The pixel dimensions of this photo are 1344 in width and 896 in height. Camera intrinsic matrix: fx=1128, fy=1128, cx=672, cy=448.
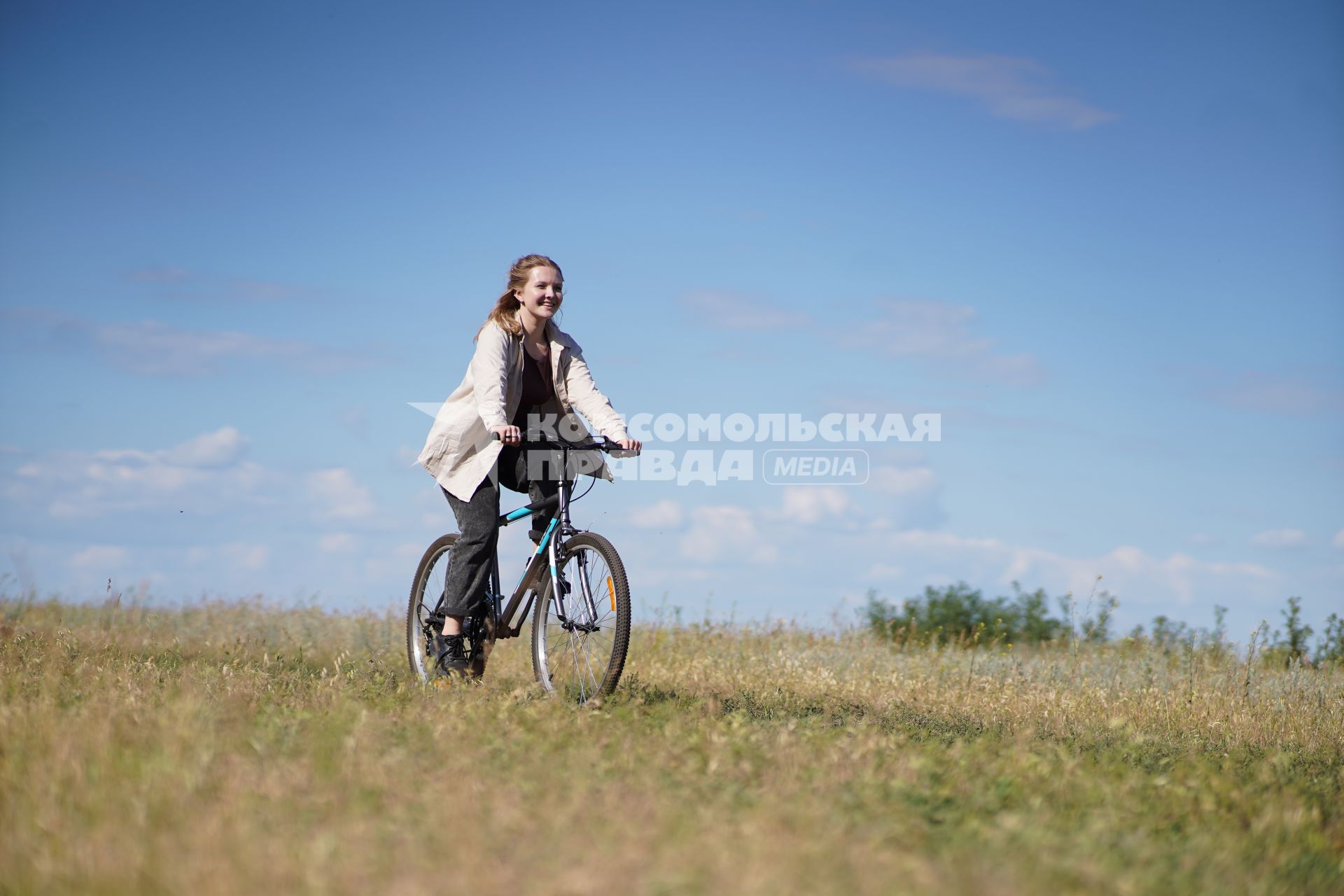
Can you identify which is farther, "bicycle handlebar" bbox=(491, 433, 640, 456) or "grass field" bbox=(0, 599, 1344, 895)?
"bicycle handlebar" bbox=(491, 433, 640, 456)

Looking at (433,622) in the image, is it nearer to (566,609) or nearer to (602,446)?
(566,609)

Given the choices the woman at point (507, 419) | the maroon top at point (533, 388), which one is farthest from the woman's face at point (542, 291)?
the maroon top at point (533, 388)

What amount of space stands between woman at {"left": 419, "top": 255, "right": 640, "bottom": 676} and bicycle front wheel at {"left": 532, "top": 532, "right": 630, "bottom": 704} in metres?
0.58

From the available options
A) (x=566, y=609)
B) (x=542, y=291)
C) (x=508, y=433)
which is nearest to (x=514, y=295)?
(x=542, y=291)

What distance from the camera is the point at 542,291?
791 centimetres

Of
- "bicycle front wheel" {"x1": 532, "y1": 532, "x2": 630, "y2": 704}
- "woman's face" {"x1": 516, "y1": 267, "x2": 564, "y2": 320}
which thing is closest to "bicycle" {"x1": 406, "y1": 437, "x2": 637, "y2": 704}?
"bicycle front wheel" {"x1": 532, "y1": 532, "x2": 630, "y2": 704}

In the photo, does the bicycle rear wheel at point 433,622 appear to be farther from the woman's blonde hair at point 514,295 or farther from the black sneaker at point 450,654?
the woman's blonde hair at point 514,295

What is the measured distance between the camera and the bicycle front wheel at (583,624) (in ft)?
22.7

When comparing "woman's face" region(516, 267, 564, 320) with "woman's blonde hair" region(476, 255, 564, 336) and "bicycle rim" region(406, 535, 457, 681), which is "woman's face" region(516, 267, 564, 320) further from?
"bicycle rim" region(406, 535, 457, 681)

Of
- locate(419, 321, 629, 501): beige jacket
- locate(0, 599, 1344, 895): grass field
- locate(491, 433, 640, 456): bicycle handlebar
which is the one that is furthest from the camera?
locate(419, 321, 629, 501): beige jacket

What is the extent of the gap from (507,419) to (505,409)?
4.1 inches

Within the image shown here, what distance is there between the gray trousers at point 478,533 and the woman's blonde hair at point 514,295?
861mm

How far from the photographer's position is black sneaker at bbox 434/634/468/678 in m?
8.16

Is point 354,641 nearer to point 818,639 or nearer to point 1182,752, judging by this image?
point 818,639
